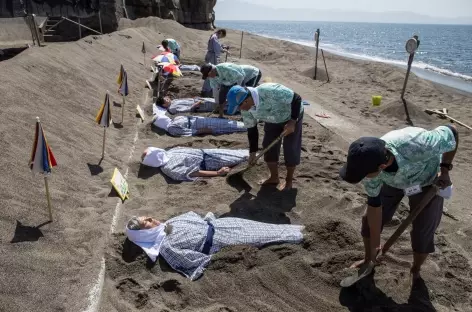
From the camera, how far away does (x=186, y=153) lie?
17.6ft

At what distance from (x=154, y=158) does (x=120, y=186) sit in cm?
78

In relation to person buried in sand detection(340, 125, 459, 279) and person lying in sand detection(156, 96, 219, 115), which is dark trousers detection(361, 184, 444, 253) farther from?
person lying in sand detection(156, 96, 219, 115)

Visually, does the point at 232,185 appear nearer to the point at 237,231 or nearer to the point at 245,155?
the point at 245,155

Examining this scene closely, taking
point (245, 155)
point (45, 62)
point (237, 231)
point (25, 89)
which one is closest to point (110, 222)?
point (237, 231)

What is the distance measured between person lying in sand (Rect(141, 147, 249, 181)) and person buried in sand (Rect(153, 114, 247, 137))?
1.38 metres

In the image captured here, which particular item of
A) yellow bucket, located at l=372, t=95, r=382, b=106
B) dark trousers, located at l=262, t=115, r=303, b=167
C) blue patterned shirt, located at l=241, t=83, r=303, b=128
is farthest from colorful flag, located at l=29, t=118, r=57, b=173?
yellow bucket, located at l=372, t=95, r=382, b=106

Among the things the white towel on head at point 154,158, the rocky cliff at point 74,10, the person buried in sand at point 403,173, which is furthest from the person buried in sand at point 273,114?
the rocky cliff at point 74,10

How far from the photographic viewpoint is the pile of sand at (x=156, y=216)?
10.3ft

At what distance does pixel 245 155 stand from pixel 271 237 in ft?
6.60

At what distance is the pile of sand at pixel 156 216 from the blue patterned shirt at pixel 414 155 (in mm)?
929

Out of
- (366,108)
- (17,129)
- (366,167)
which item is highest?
(366,167)

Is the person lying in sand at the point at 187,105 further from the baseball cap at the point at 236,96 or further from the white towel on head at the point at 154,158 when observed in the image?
the baseball cap at the point at 236,96

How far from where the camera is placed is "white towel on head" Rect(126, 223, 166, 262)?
3611 mm

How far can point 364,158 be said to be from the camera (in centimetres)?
241
